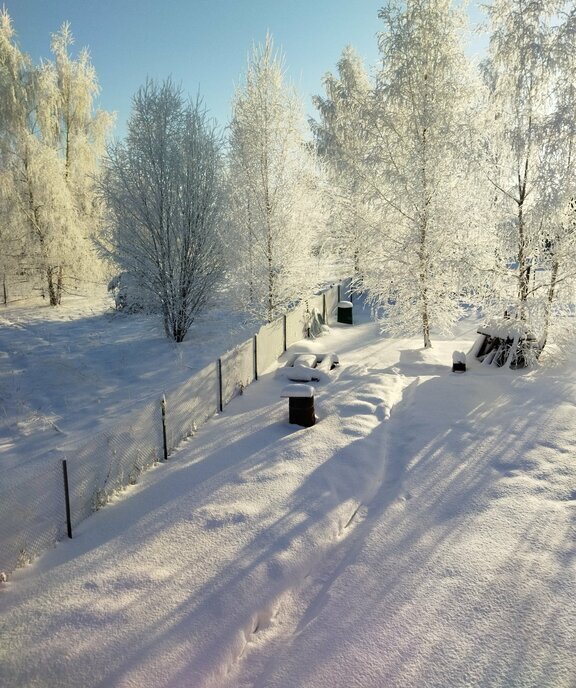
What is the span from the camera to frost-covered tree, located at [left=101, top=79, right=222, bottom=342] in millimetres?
12336

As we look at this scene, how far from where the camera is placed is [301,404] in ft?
23.3

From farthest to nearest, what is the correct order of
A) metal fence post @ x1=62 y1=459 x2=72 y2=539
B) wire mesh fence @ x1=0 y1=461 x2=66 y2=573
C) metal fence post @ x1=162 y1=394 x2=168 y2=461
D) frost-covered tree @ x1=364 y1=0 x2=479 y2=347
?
frost-covered tree @ x1=364 y1=0 x2=479 y2=347
metal fence post @ x1=162 y1=394 x2=168 y2=461
metal fence post @ x1=62 y1=459 x2=72 y2=539
wire mesh fence @ x1=0 y1=461 x2=66 y2=573

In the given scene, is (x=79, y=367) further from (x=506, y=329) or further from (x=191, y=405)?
(x=506, y=329)

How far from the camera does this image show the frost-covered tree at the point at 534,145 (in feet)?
29.4

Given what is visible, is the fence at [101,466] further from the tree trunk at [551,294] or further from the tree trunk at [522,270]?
the tree trunk at [551,294]

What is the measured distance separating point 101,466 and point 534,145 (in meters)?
9.99

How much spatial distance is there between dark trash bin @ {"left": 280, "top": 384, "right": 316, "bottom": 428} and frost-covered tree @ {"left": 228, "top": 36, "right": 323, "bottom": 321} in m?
7.18

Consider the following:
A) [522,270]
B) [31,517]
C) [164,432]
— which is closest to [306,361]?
[164,432]

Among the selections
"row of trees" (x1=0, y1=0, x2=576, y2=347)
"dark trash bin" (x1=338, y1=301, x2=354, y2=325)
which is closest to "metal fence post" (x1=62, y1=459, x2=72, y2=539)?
"row of trees" (x1=0, y1=0, x2=576, y2=347)

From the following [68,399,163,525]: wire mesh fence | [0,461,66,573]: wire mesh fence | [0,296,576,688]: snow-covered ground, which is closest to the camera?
[0,296,576,688]: snow-covered ground

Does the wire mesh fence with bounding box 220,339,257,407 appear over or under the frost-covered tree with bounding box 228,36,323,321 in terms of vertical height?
under

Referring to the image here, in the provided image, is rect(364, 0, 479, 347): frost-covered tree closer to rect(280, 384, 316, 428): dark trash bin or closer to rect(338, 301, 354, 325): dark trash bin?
rect(338, 301, 354, 325): dark trash bin

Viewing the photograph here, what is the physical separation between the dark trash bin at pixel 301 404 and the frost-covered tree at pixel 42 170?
15.4 m

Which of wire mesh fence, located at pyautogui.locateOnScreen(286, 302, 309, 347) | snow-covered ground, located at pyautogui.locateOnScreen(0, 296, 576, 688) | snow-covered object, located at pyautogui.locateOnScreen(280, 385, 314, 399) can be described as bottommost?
snow-covered ground, located at pyautogui.locateOnScreen(0, 296, 576, 688)
